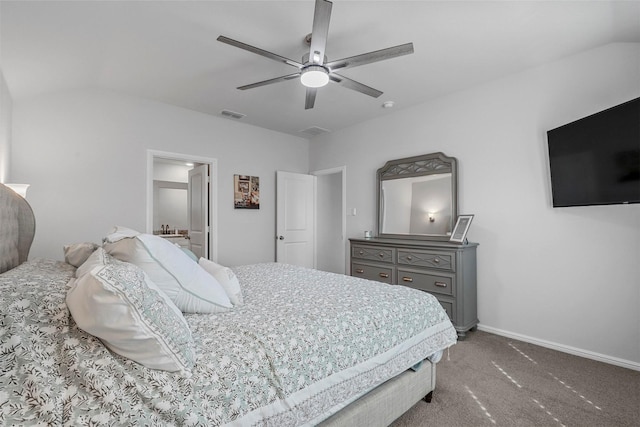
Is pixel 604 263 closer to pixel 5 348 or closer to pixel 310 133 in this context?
pixel 5 348

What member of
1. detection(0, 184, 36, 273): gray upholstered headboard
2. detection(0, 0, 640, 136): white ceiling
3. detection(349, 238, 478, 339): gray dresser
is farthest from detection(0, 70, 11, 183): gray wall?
detection(349, 238, 478, 339): gray dresser

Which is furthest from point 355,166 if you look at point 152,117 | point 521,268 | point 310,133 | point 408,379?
point 408,379

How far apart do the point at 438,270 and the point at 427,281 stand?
0.18 metres

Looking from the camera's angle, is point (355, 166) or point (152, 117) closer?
point (152, 117)

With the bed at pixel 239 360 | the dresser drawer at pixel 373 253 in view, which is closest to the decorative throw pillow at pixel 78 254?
the bed at pixel 239 360

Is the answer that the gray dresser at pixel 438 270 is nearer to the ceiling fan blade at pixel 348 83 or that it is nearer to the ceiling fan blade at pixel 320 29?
the ceiling fan blade at pixel 348 83

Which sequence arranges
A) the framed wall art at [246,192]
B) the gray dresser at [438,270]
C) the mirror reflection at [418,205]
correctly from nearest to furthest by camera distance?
1. the gray dresser at [438,270]
2. the mirror reflection at [418,205]
3. the framed wall art at [246,192]

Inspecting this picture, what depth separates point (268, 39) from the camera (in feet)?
7.99

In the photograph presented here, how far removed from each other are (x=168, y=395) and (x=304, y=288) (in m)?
1.19

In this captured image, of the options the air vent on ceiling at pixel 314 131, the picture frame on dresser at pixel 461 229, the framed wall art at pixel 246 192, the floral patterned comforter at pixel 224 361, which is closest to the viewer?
the floral patterned comforter at pixel 224 361

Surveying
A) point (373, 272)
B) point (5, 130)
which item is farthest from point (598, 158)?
point (5, 130)

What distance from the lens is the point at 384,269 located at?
3691 millimetres

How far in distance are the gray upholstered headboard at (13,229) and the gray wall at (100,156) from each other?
1505 mm

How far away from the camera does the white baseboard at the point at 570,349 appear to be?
2461 mm
